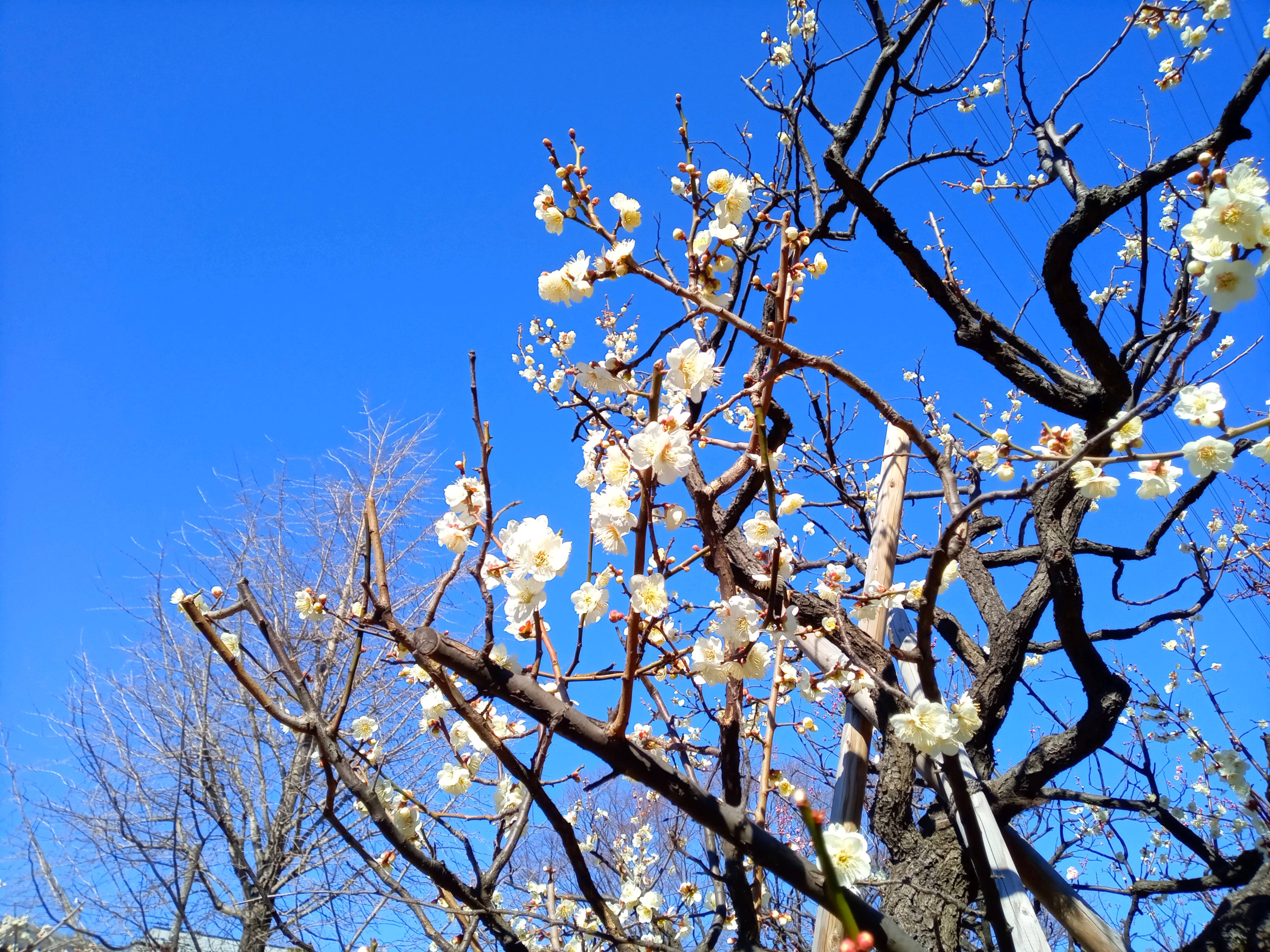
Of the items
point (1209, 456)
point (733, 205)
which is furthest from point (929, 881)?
point (733, 205)

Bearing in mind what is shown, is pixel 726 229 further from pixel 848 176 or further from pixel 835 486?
pixel 835 486

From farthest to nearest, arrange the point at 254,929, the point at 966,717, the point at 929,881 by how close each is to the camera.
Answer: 1. the point at 254,929
2. the point at 929,881
3. the point at 966,717

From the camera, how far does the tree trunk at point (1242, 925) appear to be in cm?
181

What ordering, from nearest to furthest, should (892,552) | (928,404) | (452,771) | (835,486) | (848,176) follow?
(452,771), (892,552), (848,176), (835,486), (928,404)

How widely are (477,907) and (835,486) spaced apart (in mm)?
3152

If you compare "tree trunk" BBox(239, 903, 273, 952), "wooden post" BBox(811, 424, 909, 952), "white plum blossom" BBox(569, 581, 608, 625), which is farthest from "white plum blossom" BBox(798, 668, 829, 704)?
"tree trunk" BBox(239, 903, 273, 952)

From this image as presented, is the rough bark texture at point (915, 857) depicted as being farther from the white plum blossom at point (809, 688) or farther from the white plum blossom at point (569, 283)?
the white plum blossom at point (569, 283)

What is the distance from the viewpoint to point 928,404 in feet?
17.7

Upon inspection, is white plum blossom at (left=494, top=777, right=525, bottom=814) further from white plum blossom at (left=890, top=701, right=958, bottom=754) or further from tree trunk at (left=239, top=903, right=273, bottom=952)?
tree trunk at (left=239, top=903, right=273, bottom=952)

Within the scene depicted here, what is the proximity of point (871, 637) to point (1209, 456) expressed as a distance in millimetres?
956

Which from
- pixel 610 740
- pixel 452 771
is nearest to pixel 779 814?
pixel 452 771

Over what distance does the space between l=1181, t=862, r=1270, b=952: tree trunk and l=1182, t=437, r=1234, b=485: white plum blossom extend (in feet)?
4.49

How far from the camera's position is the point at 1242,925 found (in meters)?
1.85

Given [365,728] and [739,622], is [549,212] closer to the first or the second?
[739,622]
